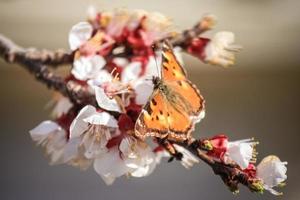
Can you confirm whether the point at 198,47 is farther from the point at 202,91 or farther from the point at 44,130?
the point at 202,91

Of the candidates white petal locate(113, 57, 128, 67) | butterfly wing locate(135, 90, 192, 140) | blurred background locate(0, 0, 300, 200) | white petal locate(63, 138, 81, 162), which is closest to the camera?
butterfly wing locate(135, 90, 192, 140)

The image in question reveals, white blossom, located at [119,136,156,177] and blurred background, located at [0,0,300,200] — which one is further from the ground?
white blossom, located at [119,136,156,177]

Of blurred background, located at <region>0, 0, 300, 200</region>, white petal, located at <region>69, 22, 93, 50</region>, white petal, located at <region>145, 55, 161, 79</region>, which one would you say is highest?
white petal, located at <region>69, 22, 93, 50</region>

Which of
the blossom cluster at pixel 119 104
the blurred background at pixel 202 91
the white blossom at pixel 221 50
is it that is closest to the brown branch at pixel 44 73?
the blossom cluster at pixel 119 104

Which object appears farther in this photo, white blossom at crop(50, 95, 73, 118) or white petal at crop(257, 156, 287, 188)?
white blossom at crop(50, 95, 73, 118)

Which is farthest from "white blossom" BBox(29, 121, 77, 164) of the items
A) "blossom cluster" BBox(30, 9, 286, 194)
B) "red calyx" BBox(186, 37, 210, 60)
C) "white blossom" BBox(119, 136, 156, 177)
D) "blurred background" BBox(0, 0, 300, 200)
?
"blurred background" BBox(0, 0, 300, 200)

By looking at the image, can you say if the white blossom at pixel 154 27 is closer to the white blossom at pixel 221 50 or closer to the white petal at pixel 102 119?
the white blossom at pixel 221 50

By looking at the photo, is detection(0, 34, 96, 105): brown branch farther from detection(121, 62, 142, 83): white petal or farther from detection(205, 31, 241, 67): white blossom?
detection(205, 31, 241, 67): white blossom

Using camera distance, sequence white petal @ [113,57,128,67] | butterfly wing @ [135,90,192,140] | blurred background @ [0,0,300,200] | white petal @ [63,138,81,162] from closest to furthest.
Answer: butterfly wing @ [135,90,192,140] < white petal @ [63,138,81,162] < white petal @ [113,57,128,67] < blurred background @ [0,0,300,200]

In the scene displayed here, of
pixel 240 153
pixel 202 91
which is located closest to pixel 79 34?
pixel 240 153
